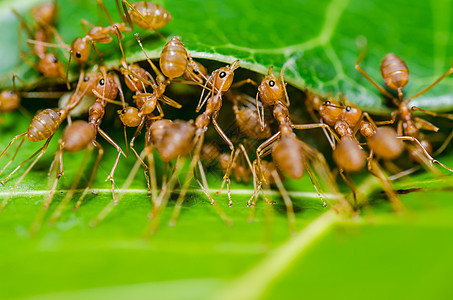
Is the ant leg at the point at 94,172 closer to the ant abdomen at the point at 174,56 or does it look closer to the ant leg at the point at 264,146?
the ant abdomen at the point at 174,56

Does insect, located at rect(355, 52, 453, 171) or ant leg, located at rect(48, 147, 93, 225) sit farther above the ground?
insect, located at rect(355, 52, 453, 171)

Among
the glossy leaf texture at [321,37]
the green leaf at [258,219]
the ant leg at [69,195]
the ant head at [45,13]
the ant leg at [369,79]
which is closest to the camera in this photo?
the green leaf at [258,219]

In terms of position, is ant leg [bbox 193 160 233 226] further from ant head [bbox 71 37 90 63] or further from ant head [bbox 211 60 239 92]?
ant head [bbox 71 37 90 63]

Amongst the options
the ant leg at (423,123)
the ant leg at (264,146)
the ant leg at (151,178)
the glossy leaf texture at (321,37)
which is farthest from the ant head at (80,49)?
the ant leg at (423,123)

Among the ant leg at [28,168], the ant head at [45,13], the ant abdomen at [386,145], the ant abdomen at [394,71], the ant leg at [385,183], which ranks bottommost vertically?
the ant leg at [28,168]

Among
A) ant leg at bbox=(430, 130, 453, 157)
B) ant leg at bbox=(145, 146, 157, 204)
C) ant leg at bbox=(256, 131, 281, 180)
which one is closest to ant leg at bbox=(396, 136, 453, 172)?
ant leg at bbox=(430, 130, 453, 157)

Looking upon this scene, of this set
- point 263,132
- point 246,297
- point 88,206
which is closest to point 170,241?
point 246,297

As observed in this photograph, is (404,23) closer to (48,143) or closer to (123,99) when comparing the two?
(123,99)
